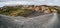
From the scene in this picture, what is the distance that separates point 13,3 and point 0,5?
4.5 inches

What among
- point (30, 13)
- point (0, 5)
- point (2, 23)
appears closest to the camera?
point (2, 23)

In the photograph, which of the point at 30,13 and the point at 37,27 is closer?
the point at 37,27

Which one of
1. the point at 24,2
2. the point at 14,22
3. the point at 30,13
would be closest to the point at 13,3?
the point at 24,2

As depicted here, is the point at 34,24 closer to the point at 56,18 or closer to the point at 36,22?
the point at 36,22

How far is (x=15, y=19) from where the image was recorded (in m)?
0.74

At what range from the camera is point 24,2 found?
1.12 metres

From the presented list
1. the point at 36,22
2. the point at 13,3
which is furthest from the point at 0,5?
the point at 36,22

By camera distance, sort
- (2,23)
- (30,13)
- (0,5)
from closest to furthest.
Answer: (2,23) < (30,13) < (0,5)

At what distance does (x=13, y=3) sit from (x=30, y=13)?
0.97 feet

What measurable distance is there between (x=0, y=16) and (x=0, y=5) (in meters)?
0.33

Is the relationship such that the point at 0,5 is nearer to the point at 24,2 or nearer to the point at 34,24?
the point at 24,2

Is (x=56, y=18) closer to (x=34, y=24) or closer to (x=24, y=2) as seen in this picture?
(x=34, y=24)

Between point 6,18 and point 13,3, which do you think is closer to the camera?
point 6,18

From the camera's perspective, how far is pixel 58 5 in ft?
3.48
